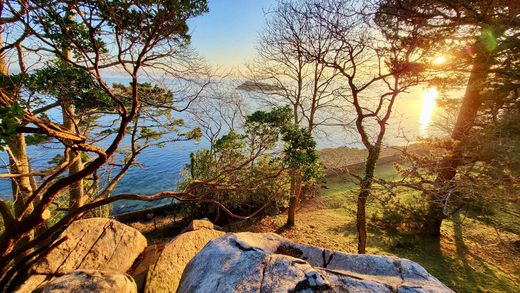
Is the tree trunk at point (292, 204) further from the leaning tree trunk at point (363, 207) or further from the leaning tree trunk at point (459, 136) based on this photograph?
the leaning tree trunk at point (459, 136)

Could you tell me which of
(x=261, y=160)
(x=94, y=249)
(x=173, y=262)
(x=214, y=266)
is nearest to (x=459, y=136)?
(x=261, y=160)

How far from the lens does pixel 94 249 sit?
212 inches

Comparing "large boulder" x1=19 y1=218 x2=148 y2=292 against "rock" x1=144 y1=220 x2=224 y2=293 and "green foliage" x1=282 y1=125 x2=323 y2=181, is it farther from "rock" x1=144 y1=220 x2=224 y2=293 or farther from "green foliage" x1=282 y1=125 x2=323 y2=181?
"green foliage" x1=282 y1=125 x2=323 y2=181

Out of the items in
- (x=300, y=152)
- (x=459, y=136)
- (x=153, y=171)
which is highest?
(x=459, y=136)

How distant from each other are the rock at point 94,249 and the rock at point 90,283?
94cm

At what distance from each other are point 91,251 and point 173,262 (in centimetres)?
186

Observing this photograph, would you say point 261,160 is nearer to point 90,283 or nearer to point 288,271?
point 90,283

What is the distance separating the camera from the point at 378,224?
1048 centimetres

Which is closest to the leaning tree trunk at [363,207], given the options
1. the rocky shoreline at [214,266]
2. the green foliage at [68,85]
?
the rocky shoreline at [214,266]

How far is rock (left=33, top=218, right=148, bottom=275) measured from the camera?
15.9 feet

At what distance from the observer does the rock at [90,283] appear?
3.73m

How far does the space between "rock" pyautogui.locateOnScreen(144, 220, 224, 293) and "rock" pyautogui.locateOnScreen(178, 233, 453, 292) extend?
1423 millimetres

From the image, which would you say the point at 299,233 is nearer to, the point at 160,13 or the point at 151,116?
the point at 151,116

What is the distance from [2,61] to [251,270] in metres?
6.85
